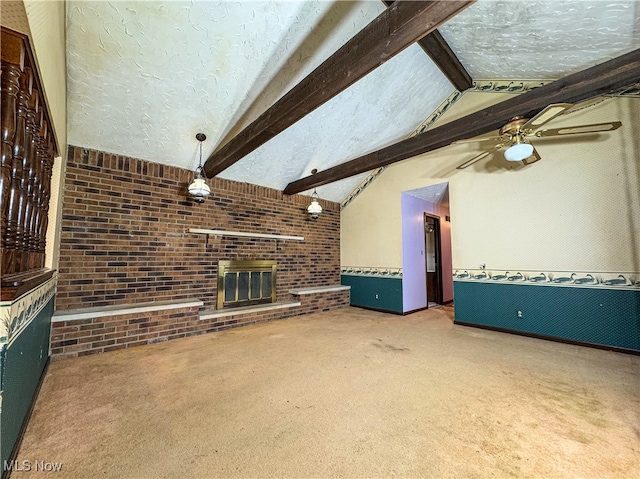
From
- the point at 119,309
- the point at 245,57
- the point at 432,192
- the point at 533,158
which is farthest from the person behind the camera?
the point at 432,192

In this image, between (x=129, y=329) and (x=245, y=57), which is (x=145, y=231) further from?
(x=245, y=57)

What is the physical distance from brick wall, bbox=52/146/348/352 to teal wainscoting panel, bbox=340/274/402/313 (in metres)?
1.30

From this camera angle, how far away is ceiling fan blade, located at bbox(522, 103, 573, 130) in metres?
2.06

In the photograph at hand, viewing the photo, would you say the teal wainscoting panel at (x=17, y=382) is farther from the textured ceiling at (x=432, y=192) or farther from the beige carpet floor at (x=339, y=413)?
the textured ceiling at (x=432, y=192)

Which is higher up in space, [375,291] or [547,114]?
[547,114]

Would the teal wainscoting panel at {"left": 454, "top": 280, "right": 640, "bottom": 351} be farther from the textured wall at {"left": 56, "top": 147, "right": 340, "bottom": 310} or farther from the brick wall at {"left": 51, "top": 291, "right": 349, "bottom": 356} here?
the brick wall at {"left": 51, "top": 291, "right": 349, "bottom": 356}

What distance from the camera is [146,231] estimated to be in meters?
3.32

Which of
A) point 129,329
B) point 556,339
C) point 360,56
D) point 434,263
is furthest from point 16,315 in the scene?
point 434,263

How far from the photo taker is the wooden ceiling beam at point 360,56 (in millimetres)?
1413

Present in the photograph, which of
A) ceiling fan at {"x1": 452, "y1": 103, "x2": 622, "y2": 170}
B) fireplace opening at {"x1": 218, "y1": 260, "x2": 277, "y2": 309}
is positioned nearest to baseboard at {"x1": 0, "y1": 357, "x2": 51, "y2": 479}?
fireplace opening at {"x1": 218, "y1": 260, "x2": 277, "y2": 309}

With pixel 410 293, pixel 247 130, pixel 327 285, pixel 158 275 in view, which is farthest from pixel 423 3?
pixel 327 285

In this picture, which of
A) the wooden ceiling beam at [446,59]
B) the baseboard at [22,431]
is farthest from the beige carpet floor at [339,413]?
the wooden ceiling beam at [446,59]

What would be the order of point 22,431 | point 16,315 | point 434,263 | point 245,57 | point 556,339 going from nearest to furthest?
1. point 16,315
2. point 22,431
3. point 245,57
4. point 556,339
5. point 434,263

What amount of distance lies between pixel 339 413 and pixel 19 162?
7.39 feet
